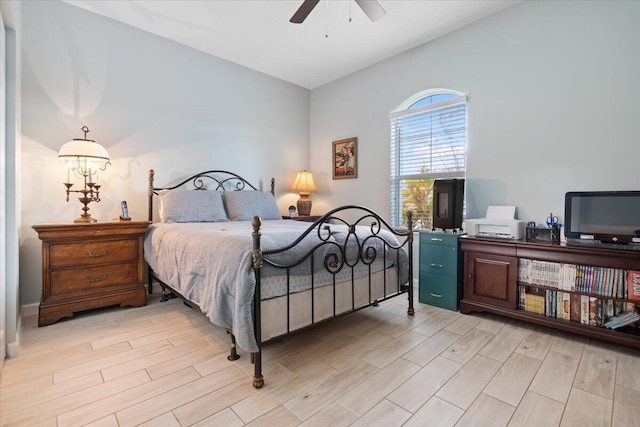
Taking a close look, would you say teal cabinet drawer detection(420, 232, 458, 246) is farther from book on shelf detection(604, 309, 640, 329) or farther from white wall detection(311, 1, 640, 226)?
book on shelf detection(604, 309, 640, 329)

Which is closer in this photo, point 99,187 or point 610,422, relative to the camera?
point 610,422

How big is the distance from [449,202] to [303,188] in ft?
7.21

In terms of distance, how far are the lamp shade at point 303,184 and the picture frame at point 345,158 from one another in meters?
0.37

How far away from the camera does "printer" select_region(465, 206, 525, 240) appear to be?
257cm

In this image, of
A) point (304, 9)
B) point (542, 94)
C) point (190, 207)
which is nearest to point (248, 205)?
point (190, 207)

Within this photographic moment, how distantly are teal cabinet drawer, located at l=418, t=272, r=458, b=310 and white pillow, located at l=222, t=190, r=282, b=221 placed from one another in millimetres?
1846

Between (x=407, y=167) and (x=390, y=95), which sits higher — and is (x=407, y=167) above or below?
below

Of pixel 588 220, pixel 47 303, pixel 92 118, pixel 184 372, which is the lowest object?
pixel 184 372

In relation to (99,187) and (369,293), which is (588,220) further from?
(99,187)

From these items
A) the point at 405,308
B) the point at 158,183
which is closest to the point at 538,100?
the point at 405,308

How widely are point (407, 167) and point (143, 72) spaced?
3130 mm

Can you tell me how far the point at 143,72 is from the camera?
3.27 metres

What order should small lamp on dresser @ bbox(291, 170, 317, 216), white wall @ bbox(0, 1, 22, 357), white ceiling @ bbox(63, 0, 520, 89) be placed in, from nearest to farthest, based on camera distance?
white wall @ bbox(0, 1, 22, 357), white ceiling @ bbox(63, 0, 520, 89), small lamp on dresser @ bbox(291, 170, 317, 216)

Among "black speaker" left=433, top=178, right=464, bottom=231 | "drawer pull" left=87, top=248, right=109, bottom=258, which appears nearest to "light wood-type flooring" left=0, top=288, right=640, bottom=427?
"drawer pull" left=87, top=248, right=109, bottom=258
